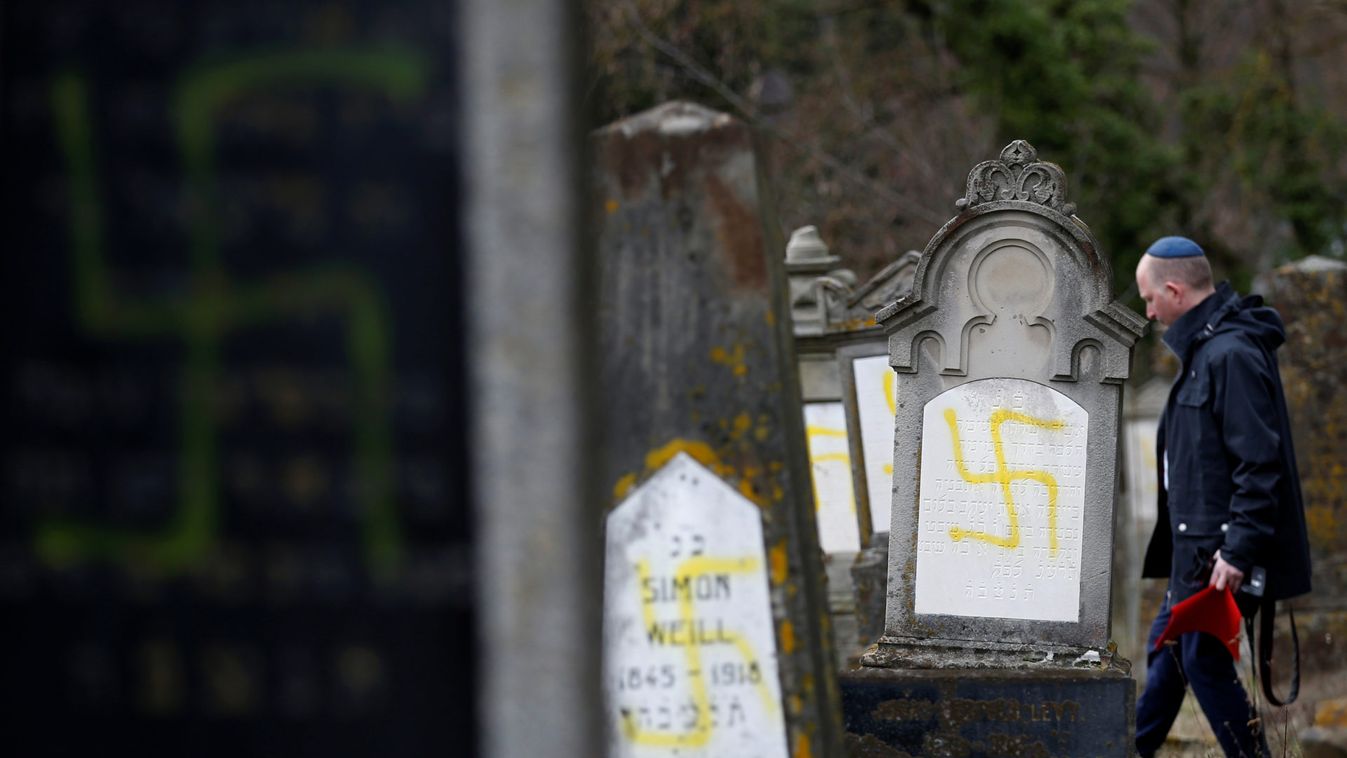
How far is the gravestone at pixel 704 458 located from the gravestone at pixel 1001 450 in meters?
2.57

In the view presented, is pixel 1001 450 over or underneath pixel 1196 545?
over

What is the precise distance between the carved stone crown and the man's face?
0.37 m

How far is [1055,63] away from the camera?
57.2ft

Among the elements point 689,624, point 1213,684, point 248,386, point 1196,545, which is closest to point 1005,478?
point 1196,545

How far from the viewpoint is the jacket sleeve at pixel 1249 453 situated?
620cm

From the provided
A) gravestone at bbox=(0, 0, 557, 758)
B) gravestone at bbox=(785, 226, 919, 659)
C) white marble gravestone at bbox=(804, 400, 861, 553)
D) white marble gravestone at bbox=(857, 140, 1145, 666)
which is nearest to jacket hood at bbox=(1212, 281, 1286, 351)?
white marble gravestone at bbox=(857, 140, 1145, 666)

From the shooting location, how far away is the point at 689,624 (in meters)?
3.96

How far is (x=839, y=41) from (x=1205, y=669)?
530 inches

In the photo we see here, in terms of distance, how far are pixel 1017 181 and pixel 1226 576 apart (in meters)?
1.63

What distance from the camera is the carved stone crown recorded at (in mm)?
6727

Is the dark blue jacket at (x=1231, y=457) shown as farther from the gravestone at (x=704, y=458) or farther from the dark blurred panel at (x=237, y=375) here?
the dark blurred panel at (x=237, y=375)

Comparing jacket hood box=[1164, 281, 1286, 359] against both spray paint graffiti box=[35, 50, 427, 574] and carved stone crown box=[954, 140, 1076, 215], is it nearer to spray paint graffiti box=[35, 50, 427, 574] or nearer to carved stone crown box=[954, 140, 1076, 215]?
carved stone crown box=[954, 140, 1076, 215]

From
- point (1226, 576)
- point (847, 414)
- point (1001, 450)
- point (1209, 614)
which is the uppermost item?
point (847, 414)

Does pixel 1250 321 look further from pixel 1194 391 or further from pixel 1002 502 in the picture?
pixel 1002 502
